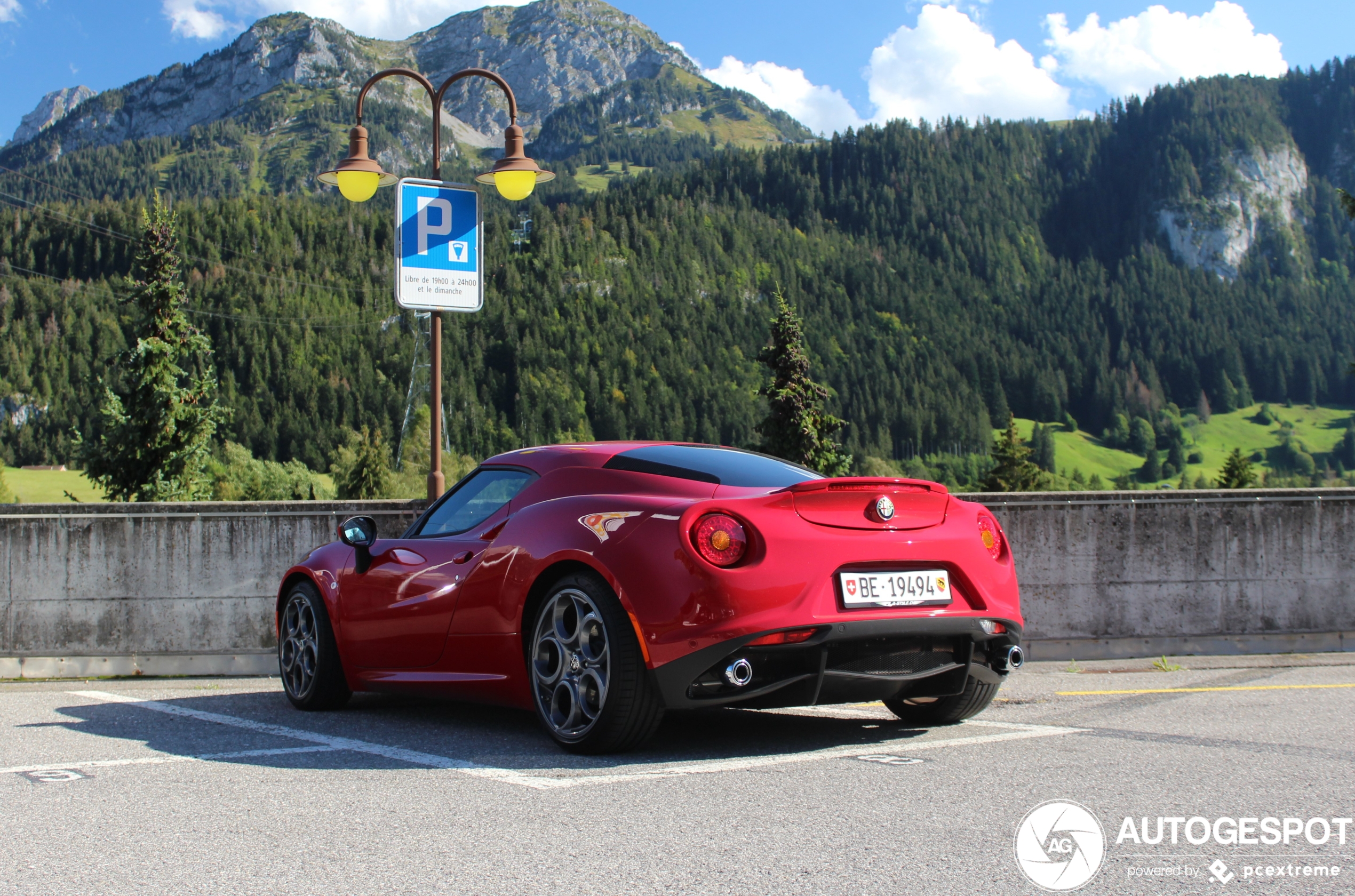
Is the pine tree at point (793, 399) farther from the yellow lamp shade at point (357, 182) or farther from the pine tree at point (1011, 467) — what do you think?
the yellow lamp shade at point (357, 182)

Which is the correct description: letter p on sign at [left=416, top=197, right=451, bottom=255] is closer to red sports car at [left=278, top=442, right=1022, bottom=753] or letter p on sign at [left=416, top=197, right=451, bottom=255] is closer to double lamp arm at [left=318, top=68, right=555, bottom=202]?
double lamp arm at [left=318, top=68, right=555, bottom=202]

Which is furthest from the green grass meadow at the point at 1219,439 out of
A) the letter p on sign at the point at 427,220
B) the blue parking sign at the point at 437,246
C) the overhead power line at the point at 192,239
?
the letter p on sign at the point at 427,220

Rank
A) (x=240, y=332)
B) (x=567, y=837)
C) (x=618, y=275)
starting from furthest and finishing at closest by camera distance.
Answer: (x=618, y=275) < (x=240, y=332) < (x=567, y=837)

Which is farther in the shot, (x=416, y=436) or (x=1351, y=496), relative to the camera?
(x=416, y=436)

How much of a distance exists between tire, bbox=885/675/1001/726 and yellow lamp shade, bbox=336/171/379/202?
643cm

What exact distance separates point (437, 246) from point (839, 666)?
253 inches

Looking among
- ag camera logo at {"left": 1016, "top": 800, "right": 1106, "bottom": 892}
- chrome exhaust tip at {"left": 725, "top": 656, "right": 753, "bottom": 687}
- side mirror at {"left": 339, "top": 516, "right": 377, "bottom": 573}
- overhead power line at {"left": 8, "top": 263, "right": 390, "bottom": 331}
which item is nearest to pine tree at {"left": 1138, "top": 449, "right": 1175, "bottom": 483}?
overhead power line at {"left": 8, "top": 263, "right": 390, "bottom": 331}

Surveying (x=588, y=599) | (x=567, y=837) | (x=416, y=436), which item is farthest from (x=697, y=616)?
(x=416, y=436)

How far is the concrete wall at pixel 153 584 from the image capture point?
341 inches

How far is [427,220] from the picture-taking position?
9906 millimetres

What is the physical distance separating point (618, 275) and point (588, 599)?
174944 mm

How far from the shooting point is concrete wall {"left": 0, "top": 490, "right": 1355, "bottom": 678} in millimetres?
8703

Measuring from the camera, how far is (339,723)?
598cm

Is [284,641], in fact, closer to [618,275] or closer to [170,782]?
[170,782]
